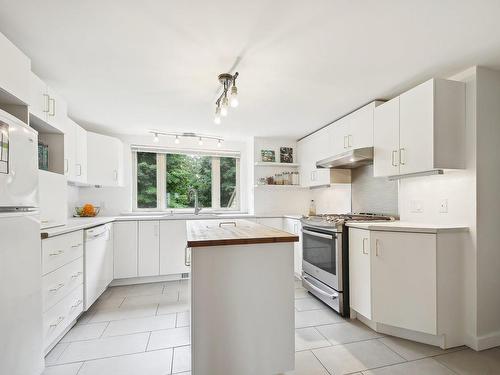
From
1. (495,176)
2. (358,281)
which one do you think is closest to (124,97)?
(358,281)

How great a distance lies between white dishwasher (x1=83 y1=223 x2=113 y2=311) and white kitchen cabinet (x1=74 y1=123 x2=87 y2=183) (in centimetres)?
64

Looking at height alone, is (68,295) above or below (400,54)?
below

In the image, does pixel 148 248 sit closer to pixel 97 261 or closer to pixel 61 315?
pixel 97 261

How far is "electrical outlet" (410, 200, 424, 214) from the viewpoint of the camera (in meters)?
2.36

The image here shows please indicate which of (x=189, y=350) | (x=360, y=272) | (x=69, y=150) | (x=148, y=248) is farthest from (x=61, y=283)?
(x=360, y=272)

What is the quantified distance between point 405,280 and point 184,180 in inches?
137

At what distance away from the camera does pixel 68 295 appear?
207 centimetres

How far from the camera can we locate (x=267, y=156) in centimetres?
431

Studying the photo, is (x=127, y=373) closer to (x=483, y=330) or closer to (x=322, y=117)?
(x=483, y=330)

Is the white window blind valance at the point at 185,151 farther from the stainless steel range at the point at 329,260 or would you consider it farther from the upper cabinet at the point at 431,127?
the upper cabinet at the point at 431,127

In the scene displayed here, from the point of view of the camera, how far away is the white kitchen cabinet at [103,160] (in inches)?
127

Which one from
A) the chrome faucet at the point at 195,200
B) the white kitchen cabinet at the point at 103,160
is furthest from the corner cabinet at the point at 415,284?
the white kitchen cabinet at the point at 103,160

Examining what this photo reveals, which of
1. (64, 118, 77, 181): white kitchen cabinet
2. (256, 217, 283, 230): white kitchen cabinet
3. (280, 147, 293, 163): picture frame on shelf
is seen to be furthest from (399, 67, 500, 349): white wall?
(64, 118, 77, 181): white kitchen cabinet

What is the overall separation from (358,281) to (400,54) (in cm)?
191
